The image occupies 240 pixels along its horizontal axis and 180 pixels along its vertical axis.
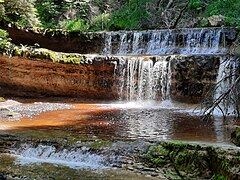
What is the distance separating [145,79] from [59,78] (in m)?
3.55

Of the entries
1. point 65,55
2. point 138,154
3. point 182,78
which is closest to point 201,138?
point 138,154

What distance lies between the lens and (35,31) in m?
19.9

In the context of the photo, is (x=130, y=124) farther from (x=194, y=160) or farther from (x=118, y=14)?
(x=118, y=14)

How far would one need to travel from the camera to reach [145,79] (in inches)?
627

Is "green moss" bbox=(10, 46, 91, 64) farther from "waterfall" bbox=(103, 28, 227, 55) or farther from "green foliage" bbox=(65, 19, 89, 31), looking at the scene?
"green foliage" bbox=(65, 19, 89, 31)

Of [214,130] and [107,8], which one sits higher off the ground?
[107,8]

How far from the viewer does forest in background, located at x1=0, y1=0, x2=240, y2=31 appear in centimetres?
2008

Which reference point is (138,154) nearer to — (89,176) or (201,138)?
(89,176)

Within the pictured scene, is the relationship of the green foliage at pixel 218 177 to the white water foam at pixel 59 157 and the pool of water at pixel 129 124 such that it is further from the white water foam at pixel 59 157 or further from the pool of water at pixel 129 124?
the white water foam at pixel 59 157

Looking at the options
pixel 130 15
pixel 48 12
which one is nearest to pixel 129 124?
pixel 130 15

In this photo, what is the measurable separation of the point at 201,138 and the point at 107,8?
2084cm

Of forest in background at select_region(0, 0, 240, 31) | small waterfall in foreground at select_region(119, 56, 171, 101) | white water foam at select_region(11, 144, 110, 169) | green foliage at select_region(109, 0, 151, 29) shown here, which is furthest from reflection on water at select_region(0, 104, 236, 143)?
green foliage at select_region(109, 0, 151, 29)

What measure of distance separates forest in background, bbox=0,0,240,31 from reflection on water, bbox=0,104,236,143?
811 centimetres

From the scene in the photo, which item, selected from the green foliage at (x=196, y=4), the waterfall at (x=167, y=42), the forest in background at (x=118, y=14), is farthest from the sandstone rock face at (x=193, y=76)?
the green foliage at (x=196, y=4)
